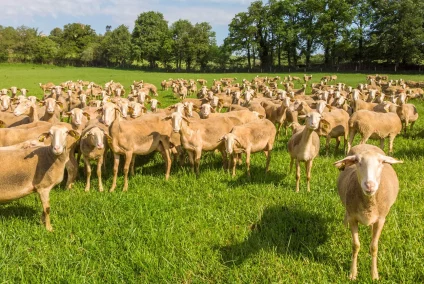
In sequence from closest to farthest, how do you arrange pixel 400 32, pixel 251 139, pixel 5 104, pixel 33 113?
pixel 251 139 → pixel 33 113 → pixel 5 104 → pixel 400 32

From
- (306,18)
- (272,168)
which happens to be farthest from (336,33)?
(272,168)

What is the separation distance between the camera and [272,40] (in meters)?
76.0

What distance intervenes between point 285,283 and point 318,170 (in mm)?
4875

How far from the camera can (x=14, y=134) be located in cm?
752

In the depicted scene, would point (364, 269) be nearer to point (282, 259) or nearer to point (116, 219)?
point (282, 259)

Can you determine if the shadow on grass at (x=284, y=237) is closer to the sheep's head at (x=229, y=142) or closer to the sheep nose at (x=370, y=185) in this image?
the sheep nose at (x=370, y=185)

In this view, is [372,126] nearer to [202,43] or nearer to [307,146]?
[307,146]

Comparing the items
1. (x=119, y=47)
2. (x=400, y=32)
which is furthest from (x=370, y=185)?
(x=119, y=47)

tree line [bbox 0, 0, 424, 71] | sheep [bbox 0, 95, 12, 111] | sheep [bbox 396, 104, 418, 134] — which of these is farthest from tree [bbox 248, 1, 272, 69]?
sheep [bbox 0, 95, 12, 111]

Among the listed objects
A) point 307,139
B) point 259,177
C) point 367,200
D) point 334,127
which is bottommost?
point 259,177

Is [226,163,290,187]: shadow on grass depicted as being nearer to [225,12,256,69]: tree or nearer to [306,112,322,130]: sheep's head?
[306,112,322,130]: sheep's head

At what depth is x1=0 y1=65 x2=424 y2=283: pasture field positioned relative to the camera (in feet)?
14.2

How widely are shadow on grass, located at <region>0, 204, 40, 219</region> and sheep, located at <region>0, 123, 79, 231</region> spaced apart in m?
0.53

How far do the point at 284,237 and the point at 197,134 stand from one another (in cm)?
446
